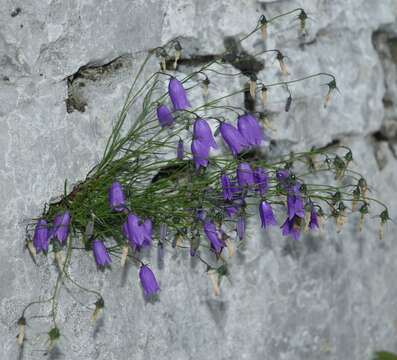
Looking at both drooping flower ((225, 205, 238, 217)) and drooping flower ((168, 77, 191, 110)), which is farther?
drooping flower ((225, 205, 238, 217))

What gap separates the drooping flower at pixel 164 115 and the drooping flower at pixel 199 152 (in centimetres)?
21

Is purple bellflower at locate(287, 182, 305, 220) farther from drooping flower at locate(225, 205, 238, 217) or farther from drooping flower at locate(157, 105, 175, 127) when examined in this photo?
drooping flower at locate(157, 105, 175, 127)

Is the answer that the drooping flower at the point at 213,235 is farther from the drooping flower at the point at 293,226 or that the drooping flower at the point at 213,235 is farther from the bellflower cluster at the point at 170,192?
the drooping flower at the point at 293,226

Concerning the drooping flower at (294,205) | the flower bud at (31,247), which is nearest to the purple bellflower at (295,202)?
the drooping flower at (294,205)

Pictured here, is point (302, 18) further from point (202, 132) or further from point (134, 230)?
point (134, 230)

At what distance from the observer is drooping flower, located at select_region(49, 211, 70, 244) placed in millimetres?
2930

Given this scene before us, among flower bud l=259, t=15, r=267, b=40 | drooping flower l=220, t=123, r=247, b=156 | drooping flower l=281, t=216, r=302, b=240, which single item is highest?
flower bud l=259, t=15, r=267, b=40

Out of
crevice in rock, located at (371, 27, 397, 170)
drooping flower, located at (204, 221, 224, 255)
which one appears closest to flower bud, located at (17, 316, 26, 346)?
drooping flower, located at (204, 221, 224, 255)

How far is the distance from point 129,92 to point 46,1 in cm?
45

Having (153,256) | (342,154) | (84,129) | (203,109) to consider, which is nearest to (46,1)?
(84,129)

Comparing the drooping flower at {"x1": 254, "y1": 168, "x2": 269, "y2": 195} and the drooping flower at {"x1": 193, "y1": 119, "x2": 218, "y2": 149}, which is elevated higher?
the drooping flower at {"x1": 193, "y1": 119, "x2": 218, "y2": 149}

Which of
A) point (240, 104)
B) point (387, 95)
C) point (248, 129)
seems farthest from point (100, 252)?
point (387, 95)

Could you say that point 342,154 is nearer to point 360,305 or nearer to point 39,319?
point 360,305

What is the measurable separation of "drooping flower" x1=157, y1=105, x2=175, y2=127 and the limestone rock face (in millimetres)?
170
